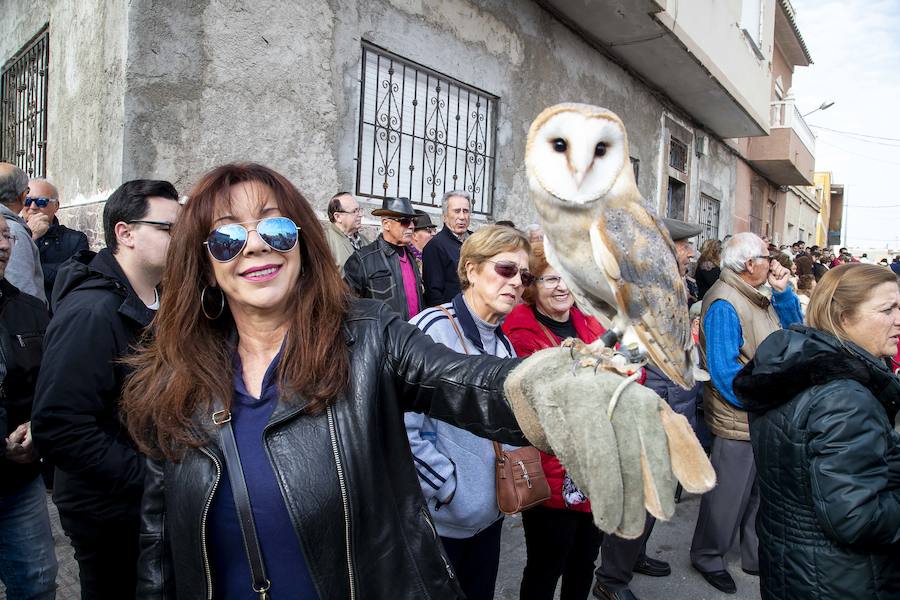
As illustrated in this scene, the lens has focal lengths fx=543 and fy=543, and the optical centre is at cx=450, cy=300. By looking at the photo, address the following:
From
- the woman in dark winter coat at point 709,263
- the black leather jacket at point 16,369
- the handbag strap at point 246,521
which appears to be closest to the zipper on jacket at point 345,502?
the handbag strap at point 246,521

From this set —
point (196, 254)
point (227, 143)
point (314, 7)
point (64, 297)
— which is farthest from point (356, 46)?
point (196, 254)

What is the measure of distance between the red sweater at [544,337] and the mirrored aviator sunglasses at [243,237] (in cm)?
148

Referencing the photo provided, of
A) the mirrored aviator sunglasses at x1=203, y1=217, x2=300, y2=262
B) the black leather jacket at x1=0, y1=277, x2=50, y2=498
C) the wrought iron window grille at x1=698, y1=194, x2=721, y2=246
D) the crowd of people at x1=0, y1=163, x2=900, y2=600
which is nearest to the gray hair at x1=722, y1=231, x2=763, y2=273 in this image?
the crowd of people at x1=0, y1=163, x2=900, y2=600

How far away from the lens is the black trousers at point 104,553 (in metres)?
1.86

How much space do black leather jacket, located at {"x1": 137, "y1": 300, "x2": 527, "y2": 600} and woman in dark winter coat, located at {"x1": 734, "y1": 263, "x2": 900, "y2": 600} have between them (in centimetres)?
131

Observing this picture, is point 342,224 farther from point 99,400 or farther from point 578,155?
point 578,155

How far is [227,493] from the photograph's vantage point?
1207 mm

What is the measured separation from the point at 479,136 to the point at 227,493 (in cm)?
592

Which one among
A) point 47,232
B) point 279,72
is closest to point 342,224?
point 279,72

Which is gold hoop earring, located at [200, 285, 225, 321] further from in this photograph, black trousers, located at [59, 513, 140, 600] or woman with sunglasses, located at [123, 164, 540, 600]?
black trousers, located at [59, 513, 140, 600]

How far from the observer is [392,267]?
435 cm

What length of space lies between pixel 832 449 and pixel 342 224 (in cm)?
381

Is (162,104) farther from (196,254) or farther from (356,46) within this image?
(196,254)

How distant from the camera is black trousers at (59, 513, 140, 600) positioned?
73.3 inches
